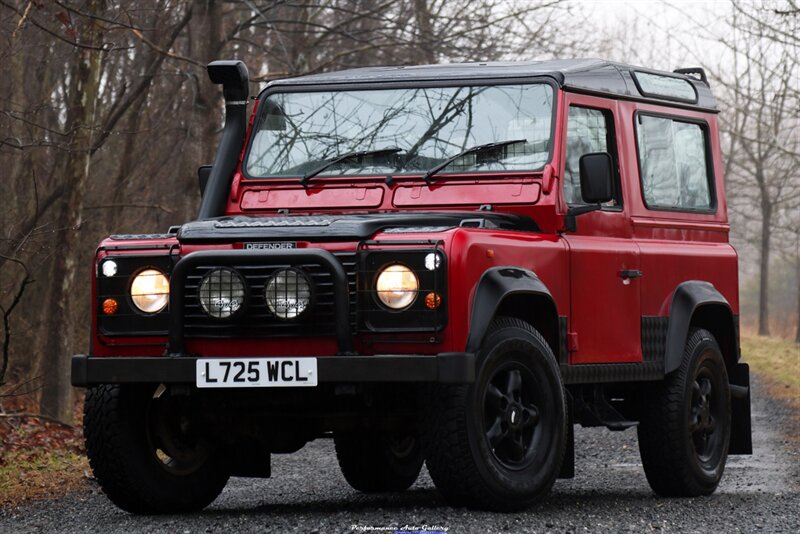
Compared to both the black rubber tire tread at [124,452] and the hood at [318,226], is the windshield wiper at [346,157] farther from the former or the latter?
the black rubber tire tread at [124,452]

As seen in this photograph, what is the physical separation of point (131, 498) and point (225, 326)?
1.17 meters

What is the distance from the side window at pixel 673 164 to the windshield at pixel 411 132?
1235mm

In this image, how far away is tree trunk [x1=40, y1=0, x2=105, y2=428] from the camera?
1562 cm

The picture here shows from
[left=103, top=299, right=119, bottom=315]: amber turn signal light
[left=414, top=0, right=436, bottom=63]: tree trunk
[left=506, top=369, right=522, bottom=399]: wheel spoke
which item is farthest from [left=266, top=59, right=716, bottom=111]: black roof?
[left=414, top=0, right=436, bottom=63]: tree trunk

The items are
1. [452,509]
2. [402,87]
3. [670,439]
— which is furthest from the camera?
[670,439]

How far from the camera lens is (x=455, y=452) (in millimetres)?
6914

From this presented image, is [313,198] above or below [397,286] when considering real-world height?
above

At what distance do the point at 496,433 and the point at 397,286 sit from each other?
34.4 inches

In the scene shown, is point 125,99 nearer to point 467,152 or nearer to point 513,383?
point 467,152

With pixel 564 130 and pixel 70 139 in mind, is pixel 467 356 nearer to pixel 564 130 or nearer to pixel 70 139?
pixel 564 130

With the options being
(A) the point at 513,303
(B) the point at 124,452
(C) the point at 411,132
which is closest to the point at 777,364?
(C) the point at 411,132

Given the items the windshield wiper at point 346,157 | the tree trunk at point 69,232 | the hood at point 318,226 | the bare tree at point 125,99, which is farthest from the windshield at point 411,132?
the tree trunk at point 69,232

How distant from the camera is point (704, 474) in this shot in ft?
30.5

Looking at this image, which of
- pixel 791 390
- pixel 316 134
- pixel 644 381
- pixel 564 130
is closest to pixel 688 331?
pixel 644 381
